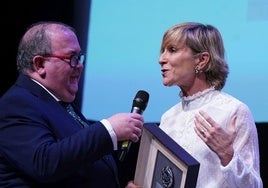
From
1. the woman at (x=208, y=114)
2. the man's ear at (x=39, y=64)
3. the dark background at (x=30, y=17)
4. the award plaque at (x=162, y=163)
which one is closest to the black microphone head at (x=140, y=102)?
the award plaque at (x=162, y=163)

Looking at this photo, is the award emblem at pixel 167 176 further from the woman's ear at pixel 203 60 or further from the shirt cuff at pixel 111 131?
the woman's ear at pixel 203 60

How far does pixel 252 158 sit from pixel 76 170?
1.91 feet

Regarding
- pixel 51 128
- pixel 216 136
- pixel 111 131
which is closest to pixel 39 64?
pixel 51 128

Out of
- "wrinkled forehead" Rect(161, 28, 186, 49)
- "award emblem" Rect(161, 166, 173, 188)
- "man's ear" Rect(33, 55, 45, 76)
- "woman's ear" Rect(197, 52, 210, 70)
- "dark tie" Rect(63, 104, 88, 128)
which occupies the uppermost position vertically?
"wrinkled forehead" Rect(161, 28, 186, 49)

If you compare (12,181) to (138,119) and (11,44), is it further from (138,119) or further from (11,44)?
(11,44)

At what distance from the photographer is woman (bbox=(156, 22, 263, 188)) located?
1470 mm

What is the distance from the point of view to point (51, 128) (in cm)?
141

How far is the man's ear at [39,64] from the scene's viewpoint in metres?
1.51

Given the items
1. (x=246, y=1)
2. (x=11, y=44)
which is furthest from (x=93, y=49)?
(x=246, y=1)

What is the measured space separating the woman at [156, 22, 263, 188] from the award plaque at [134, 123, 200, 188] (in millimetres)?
129

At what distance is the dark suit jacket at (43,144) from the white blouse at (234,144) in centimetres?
34

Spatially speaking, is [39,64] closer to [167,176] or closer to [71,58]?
[71,58]

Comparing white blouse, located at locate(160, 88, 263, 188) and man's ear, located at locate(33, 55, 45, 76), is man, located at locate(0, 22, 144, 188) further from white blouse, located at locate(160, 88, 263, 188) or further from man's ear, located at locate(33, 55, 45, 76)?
white blouse, located at locate(160, 88, 263, 188)

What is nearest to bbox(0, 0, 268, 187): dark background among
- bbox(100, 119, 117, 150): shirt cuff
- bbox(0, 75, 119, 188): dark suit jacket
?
bbox(0, 75, 119, 188): dark suit jacket
